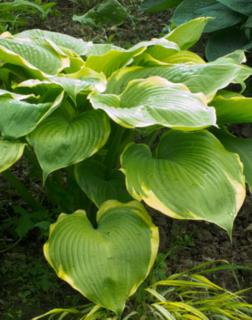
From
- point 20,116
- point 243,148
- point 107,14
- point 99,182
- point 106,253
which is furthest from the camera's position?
point 107,14

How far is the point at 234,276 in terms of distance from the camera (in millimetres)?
2186

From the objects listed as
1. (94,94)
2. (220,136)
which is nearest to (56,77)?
(94,94)

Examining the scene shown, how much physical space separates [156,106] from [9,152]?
1.48 feet

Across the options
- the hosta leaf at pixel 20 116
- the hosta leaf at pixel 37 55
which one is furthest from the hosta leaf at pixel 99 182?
the hosta leaf at pixel 37 55

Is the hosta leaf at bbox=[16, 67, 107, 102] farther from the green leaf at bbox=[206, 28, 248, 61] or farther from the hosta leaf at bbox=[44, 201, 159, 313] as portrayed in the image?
the green leaf at bbox=[206, 28, 248, 61]

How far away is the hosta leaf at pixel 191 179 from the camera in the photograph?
1.62 metres

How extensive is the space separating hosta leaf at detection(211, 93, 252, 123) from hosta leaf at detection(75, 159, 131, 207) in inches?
15.8

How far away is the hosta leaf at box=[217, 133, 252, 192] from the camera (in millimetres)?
1946

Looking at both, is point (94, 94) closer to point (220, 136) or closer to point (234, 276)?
point (220, 136)

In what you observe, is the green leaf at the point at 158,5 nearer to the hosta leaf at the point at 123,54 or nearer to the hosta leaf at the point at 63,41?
the hosta leaf at the point at 63,41

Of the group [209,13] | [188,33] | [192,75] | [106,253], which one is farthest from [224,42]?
[106,253]

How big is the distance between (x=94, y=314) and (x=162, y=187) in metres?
0.42

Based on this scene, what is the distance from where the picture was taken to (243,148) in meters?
2.01

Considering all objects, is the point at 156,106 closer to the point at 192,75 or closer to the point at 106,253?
the point at 192,75
